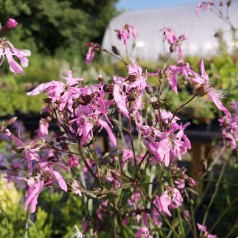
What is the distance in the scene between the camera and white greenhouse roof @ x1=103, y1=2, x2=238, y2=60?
66.8ft

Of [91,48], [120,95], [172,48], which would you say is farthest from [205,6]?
[120,95]

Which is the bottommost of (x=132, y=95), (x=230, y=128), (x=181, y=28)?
(x=181, y=28)

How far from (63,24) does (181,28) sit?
24.8ft

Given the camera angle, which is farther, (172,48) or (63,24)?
(63,24)

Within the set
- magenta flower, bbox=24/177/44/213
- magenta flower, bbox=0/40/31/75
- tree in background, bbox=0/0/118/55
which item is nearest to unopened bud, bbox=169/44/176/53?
magenta flower, bbox=0/40/31/75

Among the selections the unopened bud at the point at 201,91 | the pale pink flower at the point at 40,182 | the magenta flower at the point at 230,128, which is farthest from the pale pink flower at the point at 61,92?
the magenta flower at the point at 230,128

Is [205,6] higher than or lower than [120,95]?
higher

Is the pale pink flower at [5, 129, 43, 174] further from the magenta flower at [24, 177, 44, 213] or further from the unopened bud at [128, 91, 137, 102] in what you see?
the unopened bud at [128, 91, 137, 102]

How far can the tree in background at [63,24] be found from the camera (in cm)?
2161

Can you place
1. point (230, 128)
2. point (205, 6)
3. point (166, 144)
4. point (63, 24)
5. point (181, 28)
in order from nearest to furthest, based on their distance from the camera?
point (166, 144), point (230, 128), point (205, 6), point (181, 28), point (63, 24)

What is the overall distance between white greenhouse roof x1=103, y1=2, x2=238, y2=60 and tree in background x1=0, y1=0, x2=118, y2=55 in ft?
10.5

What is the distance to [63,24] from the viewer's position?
Result: 25672 mm

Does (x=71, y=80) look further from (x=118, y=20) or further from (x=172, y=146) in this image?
(x=118, y=20)

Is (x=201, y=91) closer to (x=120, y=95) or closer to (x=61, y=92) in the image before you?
(x=120, y=95)
